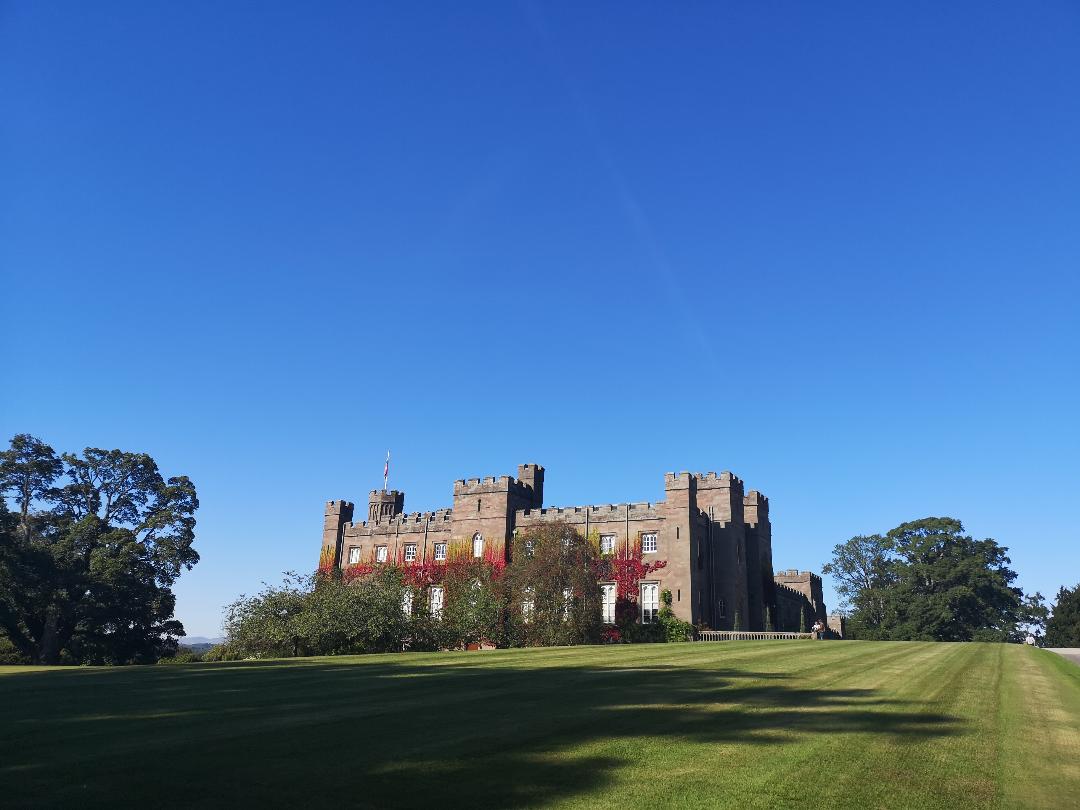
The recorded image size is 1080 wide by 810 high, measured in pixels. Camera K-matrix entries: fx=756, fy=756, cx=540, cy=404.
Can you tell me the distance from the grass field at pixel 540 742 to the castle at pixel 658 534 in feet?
96.5

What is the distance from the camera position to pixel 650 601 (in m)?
47.0

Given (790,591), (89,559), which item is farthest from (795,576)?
(89,559)

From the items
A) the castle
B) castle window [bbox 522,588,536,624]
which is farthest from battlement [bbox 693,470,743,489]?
castle window [bbox 522,588,536,624]

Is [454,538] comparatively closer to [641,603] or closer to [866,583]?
[641,603]

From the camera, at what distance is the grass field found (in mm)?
7402

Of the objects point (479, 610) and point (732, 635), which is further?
point (732, 635)

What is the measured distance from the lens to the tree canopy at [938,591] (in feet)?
204

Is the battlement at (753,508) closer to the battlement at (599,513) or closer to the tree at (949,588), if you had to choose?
A: the battlement at (599,513)

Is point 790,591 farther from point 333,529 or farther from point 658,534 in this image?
point 333,529

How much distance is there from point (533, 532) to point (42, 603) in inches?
1106

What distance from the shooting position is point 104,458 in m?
48.8

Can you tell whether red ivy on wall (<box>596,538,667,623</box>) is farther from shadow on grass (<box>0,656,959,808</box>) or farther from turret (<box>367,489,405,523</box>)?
shadow on grass (<box>0,656,959,808</box>)

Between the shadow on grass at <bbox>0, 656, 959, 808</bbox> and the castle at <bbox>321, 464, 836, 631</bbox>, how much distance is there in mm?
29419

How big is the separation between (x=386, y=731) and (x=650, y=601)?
38775mm
